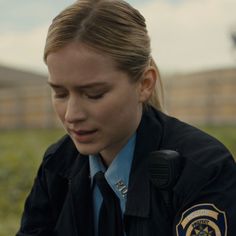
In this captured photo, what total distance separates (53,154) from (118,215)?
0.29m

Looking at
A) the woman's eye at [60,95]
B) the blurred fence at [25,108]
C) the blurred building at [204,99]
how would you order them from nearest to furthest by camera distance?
the woman's eye at [60,95]
the blurred building at [204,99]
the blurred fence at [25,108]

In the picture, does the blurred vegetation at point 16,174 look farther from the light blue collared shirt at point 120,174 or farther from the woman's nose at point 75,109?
the woman's nose at point 75,109

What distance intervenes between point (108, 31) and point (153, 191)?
17.4 inches

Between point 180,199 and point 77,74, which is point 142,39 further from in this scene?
point 180,199

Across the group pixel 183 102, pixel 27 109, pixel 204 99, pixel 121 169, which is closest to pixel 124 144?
pixel 121 169

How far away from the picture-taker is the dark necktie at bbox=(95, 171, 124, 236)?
5.84ft

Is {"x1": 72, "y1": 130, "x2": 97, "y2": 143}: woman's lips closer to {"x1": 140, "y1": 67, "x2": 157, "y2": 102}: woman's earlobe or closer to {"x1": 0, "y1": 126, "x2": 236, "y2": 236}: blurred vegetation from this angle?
{"x1": 140, "y1": 67, "x2": 157, "y2": 102}: woman's earlobe

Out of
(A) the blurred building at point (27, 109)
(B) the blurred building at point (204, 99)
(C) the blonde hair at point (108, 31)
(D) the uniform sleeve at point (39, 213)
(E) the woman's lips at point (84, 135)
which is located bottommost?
(A) the blurred building at point (27, 109)

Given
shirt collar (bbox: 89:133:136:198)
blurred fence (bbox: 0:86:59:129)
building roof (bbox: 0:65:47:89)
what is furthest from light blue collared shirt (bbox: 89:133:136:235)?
building roof (bbox: 0:65:47:89)

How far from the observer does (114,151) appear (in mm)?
1859

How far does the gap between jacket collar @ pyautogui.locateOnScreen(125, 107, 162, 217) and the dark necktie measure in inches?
2.6

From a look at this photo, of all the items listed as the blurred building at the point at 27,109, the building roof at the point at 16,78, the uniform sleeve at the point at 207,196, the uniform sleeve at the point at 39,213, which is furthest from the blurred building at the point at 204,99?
the uniform sleeve at the point at 207,196

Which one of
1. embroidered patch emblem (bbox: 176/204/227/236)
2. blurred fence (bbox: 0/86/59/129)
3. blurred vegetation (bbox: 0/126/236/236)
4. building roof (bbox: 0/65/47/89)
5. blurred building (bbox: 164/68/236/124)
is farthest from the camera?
building roof (bbox: 0/65/47/89)

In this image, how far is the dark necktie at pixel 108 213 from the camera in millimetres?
1780
